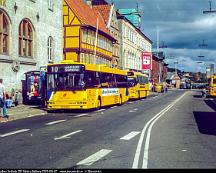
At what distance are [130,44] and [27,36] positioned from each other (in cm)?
4667

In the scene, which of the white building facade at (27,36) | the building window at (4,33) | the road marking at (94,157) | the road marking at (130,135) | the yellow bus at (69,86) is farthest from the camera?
the white building facade at (27,36)

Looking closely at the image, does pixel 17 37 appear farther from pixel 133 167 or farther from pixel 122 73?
pixel 133 167

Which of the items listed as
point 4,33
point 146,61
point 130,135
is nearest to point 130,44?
point 146,61

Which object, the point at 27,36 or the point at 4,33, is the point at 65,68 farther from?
the point at 27,36

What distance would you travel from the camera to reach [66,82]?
20406 millimetres

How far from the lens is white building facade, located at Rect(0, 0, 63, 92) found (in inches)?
1014

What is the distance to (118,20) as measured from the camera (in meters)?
67.5

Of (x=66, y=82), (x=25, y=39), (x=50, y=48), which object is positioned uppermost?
(x=25, y=39)

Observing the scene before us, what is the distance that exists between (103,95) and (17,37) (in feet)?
28.1

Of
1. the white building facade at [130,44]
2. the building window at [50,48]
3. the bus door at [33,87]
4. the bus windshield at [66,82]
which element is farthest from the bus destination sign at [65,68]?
the white building facade at [130,44]

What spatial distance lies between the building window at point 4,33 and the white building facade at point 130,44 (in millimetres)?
42474

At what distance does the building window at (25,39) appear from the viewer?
2799 centimetres

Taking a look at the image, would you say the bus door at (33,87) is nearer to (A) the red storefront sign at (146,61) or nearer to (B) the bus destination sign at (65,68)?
(B) the bus destination sign at (65,68)

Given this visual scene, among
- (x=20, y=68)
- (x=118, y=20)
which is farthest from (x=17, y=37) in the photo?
(x=118, y=20)
